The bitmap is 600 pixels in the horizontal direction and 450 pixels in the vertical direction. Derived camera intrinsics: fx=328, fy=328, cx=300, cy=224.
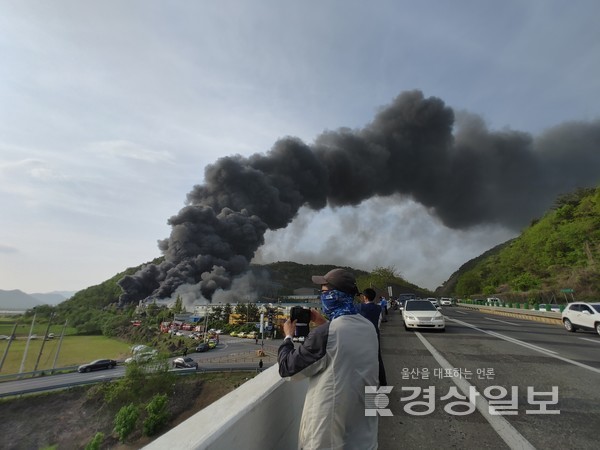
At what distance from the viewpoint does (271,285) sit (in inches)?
4722

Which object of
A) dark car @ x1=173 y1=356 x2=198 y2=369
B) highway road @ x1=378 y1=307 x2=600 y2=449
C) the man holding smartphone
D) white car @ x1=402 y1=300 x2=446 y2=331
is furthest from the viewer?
dark car @ x1=173 y1=356 x2=198 y2=369

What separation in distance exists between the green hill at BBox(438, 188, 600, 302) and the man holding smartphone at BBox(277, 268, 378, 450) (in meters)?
40.5

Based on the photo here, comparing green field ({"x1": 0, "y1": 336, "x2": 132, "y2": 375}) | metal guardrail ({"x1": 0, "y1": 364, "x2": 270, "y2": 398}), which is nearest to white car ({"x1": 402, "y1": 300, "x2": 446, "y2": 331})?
metal guardrail ({"x1": 0, "y1": 364, "x2": 270, "y2": 398})

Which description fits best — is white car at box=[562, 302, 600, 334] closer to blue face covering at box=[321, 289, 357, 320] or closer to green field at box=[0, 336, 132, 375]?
blue face covering at box=[321, 289, 357, 320]

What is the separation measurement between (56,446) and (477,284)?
→ 3894 inches

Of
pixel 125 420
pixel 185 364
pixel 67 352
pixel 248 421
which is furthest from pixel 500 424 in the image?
pixel 67 352

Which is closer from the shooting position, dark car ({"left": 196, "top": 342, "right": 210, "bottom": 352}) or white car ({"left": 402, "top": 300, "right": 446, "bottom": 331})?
white car ({"left": 402, "top": 300, "right": 446, "bottom": 331})

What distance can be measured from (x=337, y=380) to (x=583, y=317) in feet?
55.6

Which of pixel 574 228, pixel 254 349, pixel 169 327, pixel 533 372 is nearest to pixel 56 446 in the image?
pixel 254 349

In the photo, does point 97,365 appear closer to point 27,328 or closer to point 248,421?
point 248,421

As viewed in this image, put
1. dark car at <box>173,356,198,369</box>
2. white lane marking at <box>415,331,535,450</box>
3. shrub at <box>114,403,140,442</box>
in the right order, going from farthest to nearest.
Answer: dark car at <box>173,356,198,369</box>, shrub at <box>114,403,140,442</box>, white lane marking at <box>415,331,535,450</box>

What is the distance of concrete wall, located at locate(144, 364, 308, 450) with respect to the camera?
1.47 m

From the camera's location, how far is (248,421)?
6.20ft

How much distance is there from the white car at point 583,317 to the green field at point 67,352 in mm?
82340
